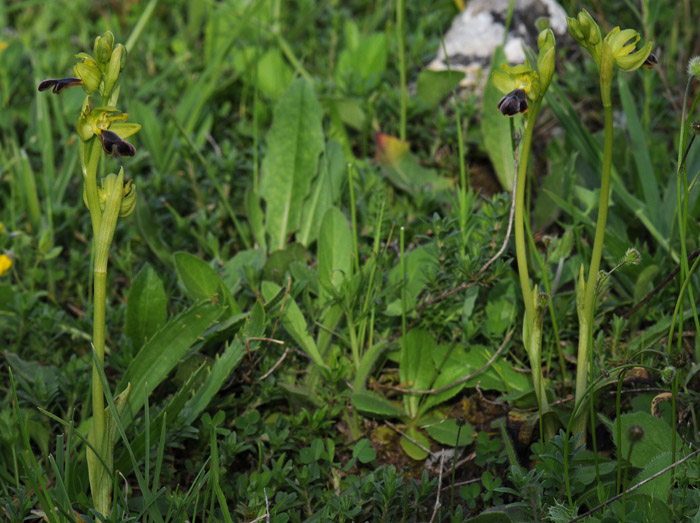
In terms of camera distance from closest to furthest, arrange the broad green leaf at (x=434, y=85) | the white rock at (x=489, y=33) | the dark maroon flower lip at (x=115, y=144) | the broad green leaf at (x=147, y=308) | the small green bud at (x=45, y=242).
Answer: the dark maroon flower lip at (x=115, y=144), the broad green leaf at (x=147, y=308), the small green bud at (x=45, y=242), the broad green leaf at (x=434, y=85), the white rock at (x=489, y=33)

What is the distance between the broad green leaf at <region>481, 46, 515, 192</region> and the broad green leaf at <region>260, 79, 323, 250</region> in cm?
61

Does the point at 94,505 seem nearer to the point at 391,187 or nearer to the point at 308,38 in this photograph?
the point at 391,187

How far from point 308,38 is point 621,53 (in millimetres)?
2380

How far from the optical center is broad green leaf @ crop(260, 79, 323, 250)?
2.56m

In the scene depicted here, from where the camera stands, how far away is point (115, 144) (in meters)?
1.32

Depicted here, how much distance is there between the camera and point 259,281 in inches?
88.8

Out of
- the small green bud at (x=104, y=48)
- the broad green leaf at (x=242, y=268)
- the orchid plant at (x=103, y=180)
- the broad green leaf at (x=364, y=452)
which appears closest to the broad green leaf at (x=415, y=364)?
the broad green leaf at (x=364, y=452)

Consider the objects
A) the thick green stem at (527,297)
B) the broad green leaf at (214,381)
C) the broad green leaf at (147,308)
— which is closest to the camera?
the thick green stem at (527,297)

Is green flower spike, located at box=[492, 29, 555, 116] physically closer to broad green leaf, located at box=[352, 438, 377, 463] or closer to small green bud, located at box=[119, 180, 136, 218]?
small green bud, located at box=[119, 180, 136, 218]

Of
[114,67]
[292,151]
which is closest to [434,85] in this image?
[292,151]

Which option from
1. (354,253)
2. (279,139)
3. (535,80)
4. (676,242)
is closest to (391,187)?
(279,139)

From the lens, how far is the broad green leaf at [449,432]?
6.13ft

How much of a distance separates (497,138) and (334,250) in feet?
2.79

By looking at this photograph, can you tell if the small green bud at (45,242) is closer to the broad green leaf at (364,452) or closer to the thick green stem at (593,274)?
the broad green leaf at (364,452)
